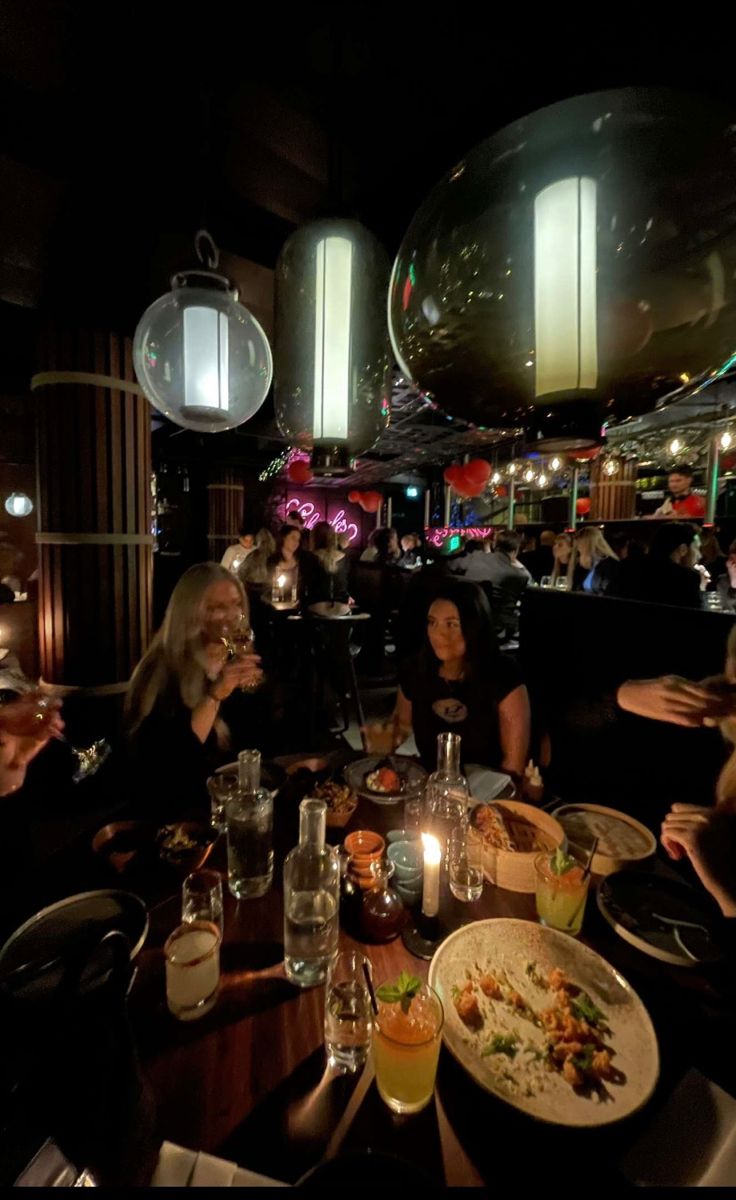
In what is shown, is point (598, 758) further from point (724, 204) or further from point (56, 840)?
point (56, 840)

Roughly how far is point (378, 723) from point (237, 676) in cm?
71

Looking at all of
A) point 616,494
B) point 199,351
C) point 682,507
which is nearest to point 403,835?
point 199,351

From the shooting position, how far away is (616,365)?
867 millimetres

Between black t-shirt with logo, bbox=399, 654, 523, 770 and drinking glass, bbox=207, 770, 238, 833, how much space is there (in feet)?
3.62

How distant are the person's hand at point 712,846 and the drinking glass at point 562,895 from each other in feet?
1.10

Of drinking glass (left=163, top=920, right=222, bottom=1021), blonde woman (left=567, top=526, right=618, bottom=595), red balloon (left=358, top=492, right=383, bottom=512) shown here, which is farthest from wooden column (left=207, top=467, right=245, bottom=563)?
drinking glass (left=163, top=920, right=222, bottom=1021)

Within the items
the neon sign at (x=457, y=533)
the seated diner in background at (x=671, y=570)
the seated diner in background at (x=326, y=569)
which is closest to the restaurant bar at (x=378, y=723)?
the seated diner in background at (x=671, y=570)

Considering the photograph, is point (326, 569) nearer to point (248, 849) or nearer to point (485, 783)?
point (485, 783)

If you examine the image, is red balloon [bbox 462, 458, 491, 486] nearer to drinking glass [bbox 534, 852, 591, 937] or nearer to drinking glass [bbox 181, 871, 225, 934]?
drinking glass [bbox 534, 852, 591, 937]

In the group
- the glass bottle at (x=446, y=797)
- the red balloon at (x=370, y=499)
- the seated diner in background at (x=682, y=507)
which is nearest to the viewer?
the glass bottle at (x=446, y=797)

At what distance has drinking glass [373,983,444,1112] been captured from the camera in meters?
0.79

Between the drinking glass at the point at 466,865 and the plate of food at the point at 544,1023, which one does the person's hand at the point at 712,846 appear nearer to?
the plate of food at the point at 544,1023

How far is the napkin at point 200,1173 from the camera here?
2.25 feet

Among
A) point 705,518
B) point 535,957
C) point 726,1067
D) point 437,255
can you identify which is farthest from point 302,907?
point 705,518
